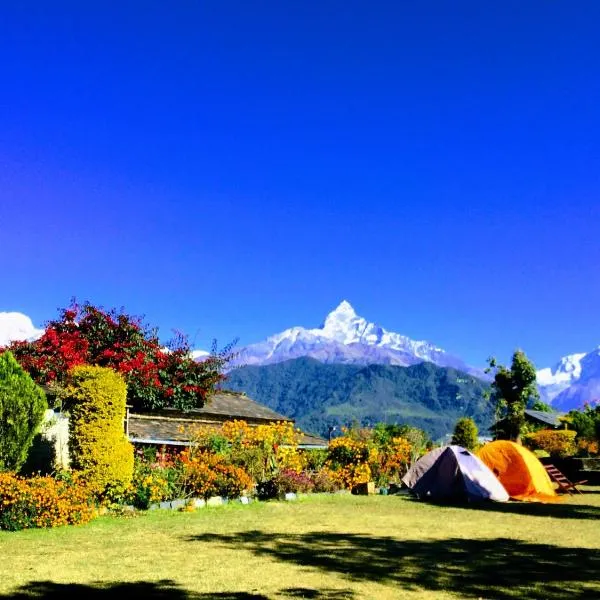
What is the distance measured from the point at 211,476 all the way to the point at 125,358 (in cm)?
809

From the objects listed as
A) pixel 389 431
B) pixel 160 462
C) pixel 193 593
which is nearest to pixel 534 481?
pixel 389 431

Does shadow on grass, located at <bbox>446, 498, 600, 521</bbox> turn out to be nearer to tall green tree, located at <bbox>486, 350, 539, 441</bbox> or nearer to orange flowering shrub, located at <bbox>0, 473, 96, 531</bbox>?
orange flowering shrub, located at <bbox>0, 473, 96, 531</bbox>

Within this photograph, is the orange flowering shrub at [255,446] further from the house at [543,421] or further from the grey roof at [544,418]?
the grey roof at [544,418]

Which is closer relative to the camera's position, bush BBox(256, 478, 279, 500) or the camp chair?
bush BBox(256, 478, 279, 500)

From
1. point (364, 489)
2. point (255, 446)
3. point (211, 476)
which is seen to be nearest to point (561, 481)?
point (364, 489)

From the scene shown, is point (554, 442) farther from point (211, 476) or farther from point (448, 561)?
point (448, 561)

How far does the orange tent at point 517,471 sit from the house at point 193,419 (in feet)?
20.9

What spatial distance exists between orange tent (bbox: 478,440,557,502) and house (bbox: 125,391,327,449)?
638 cm

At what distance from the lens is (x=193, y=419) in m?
24.1

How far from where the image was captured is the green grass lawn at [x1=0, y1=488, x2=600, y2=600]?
7.90 m

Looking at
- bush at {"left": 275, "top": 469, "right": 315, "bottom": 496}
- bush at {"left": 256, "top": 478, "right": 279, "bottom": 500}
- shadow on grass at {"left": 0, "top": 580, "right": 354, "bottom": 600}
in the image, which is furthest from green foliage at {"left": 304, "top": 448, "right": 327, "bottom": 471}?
shadow on grass at {"left": 0, "top": 580, "right": 354, "bottom": 600}

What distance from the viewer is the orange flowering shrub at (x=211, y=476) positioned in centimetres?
1667

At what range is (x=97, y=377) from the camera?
1502cm

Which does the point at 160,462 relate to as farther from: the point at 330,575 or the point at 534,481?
the point at 534,481
